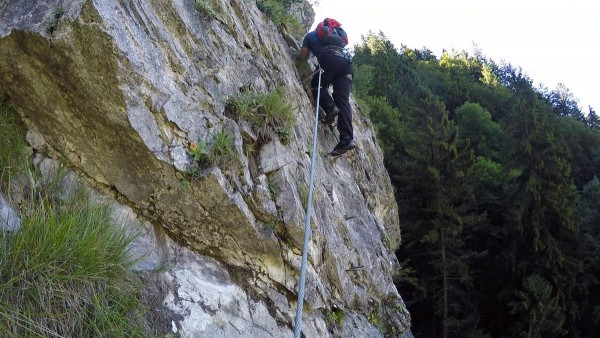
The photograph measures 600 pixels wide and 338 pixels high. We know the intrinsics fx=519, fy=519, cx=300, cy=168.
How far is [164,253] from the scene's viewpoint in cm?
411

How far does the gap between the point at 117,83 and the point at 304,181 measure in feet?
7.04

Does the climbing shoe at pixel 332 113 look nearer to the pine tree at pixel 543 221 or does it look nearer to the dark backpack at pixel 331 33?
the dark backpack at pixel 331 33

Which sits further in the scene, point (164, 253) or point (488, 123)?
point (488, 123)

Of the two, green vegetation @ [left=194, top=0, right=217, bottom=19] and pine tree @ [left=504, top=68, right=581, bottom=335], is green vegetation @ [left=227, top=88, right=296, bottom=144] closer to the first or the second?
green vegetation @ [left=194, top=0, right=217, bottom=19]

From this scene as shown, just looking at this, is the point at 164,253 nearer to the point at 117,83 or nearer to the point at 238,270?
the point at 238,270

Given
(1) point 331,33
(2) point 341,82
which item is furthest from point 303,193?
(1) point 331,33

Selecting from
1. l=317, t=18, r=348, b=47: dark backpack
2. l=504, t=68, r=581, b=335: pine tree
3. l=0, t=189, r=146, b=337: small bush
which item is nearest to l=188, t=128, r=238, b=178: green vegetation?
l=0, t=189, r=146, b=337: small bush

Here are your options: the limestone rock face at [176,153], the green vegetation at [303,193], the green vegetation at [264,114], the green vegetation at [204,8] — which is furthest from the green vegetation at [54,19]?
the green vegetation at [303,193]

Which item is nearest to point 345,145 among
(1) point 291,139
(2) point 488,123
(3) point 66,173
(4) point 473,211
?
(1) point 291,139

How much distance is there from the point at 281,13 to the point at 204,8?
290 cm

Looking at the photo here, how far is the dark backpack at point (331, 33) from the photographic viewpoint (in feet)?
23.4

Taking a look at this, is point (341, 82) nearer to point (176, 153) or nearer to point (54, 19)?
point (176, 153)

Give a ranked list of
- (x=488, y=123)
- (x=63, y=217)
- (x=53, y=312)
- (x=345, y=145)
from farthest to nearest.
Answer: (x=488, y=123) < (x=345, y=145) < (x=63, y=217) < (x=53, y=312)

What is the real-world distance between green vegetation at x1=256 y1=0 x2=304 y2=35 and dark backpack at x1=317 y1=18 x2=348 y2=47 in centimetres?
97
